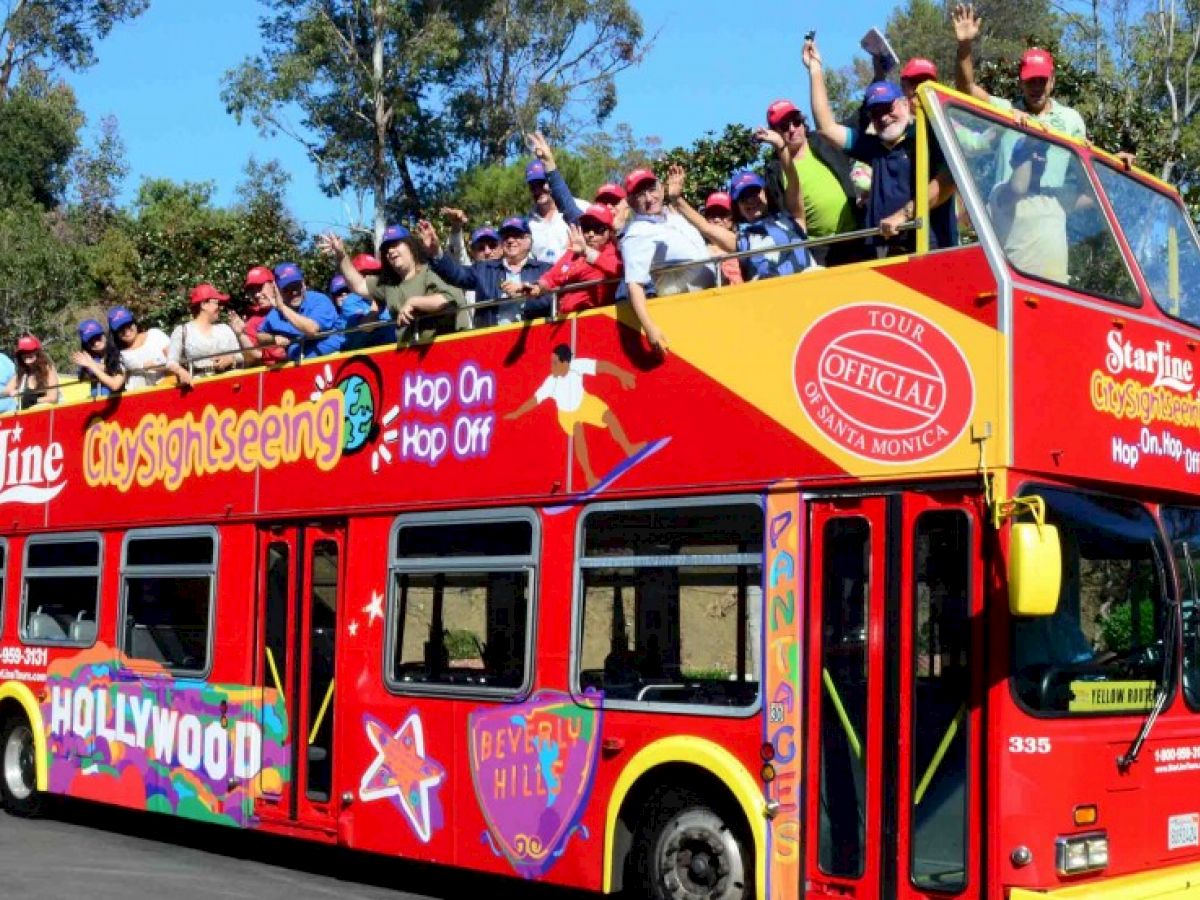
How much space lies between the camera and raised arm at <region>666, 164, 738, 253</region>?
9.73 meters

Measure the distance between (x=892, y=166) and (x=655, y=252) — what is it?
1490 millimetres

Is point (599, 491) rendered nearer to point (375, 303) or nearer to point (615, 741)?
point (615, 741)

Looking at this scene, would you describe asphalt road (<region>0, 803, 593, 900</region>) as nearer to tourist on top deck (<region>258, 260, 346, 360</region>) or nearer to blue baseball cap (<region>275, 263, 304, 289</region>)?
tourist on top deck (<region>258, 260, 346, 360</region>)

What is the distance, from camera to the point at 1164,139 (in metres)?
23.0

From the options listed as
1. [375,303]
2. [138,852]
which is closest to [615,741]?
[375,303]

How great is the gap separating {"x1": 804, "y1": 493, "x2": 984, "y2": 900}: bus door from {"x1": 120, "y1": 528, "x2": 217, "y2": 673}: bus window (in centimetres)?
584

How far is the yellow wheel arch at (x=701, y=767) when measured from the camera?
779cm

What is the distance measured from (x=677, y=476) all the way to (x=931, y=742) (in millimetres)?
2076

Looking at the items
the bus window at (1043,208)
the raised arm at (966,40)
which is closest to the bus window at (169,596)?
the raised arm at (966,40)

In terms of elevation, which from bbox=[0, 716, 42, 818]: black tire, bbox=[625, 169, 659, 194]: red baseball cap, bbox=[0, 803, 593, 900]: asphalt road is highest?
bbox=[625, 169, 659, 194]: red baseball cap

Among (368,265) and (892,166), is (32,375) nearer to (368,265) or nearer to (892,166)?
(368,265)

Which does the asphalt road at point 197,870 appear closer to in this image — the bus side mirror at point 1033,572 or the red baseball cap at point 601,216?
the red baseball cap at point 601,216

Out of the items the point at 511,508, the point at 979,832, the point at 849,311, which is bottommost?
the point at 979,832

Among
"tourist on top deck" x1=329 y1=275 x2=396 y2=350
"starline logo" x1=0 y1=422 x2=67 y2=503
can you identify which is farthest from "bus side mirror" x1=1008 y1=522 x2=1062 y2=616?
"starline logo" x1=0 y1=422 x2=67 y2=503
